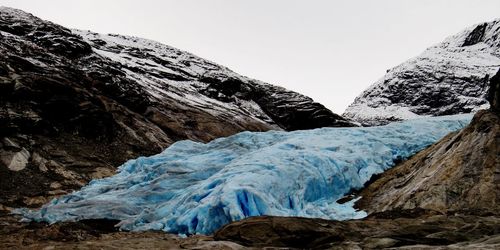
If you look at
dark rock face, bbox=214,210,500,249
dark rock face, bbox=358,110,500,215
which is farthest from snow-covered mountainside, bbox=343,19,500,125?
dark rock face, bbox=214,210,500,249

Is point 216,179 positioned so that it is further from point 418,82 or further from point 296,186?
point 418,82

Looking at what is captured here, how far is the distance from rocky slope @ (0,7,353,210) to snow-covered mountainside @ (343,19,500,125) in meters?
39.9

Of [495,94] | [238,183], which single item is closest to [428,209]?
[495,94]

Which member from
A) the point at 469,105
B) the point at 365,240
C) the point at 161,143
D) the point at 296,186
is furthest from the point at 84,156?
the point at 469,105

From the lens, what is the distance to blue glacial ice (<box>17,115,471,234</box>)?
1034 cm

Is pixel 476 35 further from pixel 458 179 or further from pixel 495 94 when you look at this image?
pixel 458 179

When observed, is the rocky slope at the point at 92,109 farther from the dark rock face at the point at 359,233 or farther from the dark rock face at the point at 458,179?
the dark rock face at the point at 458,179

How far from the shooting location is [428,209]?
29.6ft

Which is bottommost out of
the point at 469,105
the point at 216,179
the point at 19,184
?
the point at 19,184

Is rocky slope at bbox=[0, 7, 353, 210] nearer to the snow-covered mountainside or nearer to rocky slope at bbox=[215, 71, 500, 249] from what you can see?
rocky slope at bbox=[215, 71, 500, 249]

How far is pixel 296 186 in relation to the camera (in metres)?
12.2

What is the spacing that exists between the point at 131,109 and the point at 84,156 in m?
10.2

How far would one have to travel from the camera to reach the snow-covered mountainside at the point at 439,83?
8644 cm

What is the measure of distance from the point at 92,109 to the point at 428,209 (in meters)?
17.2
